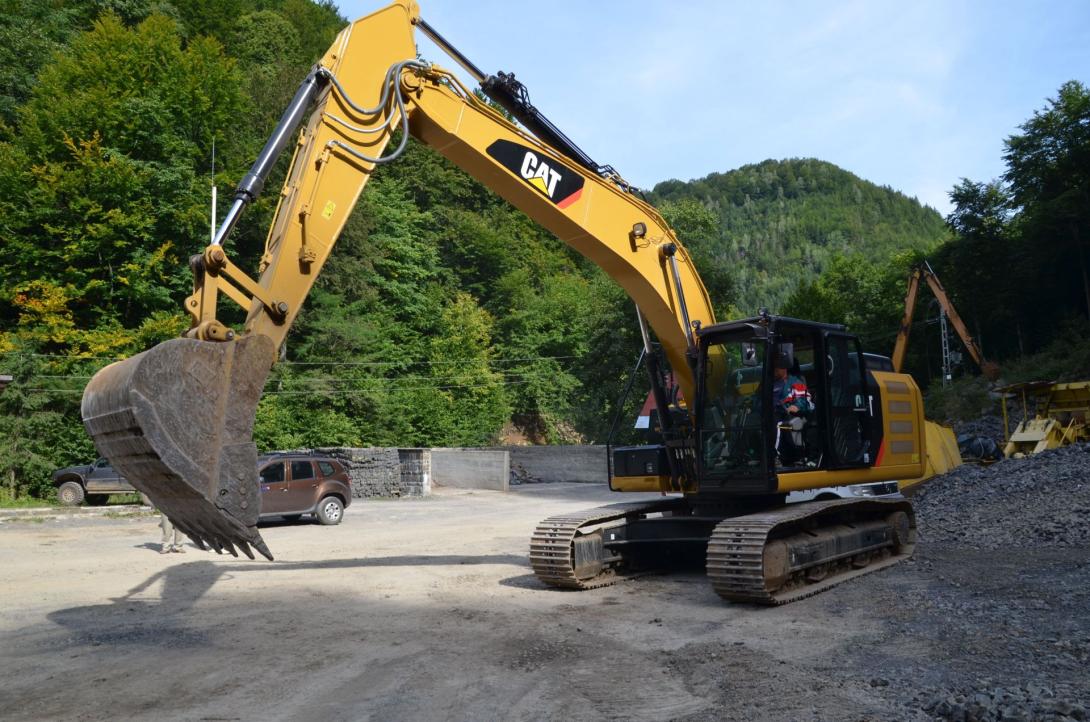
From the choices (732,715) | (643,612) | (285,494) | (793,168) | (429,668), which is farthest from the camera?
(793,168)

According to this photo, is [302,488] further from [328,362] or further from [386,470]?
[328,362]

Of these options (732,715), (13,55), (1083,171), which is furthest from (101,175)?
(1083,171)

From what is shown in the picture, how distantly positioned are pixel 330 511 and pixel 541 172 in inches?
501

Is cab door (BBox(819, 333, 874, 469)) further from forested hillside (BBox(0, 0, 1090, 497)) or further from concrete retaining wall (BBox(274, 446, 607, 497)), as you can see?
forested hillside (BBox(0, 0, 1090, 497))

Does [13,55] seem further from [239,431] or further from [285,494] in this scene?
[239,431]

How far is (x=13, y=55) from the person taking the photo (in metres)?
38.6

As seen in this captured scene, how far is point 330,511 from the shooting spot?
64.0 ft

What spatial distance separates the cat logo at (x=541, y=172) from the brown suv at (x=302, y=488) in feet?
39.4

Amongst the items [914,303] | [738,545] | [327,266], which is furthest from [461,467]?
[738,545]

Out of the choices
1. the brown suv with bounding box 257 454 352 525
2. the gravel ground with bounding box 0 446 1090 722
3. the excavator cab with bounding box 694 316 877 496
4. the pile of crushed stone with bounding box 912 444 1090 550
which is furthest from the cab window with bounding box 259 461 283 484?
the pile of crushed stone with bounding box 912 444 1090 550

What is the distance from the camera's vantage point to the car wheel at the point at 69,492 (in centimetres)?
2619

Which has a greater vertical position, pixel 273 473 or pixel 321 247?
pixel 321 247

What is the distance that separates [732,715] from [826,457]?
4802 mm

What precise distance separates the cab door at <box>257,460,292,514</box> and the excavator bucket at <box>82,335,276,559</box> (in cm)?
1337
